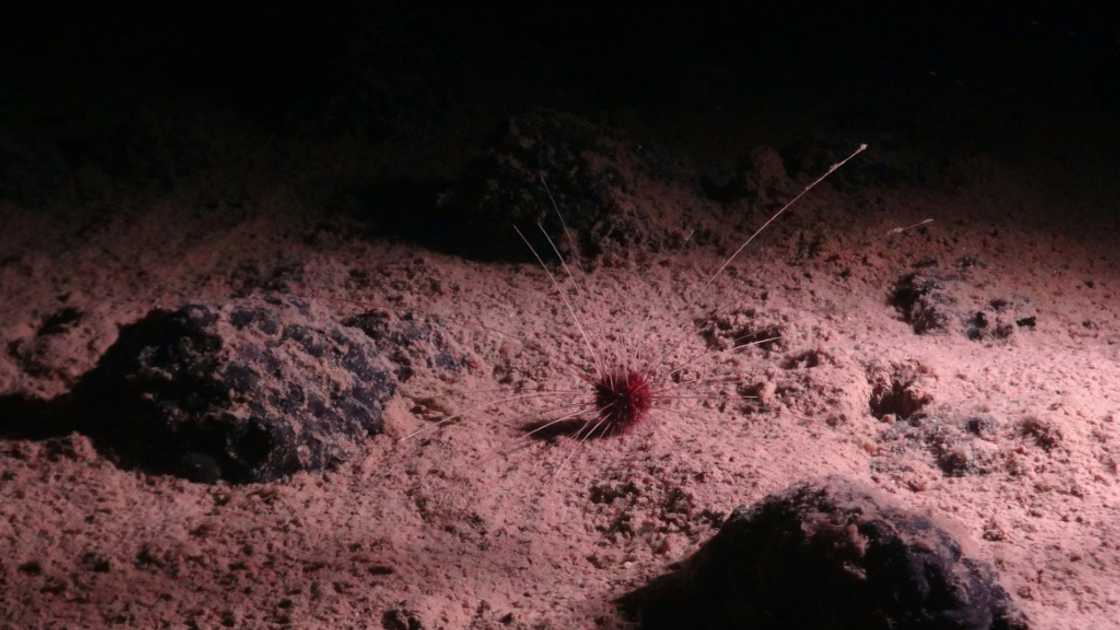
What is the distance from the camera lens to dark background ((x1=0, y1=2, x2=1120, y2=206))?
5754 millimetres

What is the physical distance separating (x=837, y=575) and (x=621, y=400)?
4.82ft

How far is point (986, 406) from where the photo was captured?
9.96 ft

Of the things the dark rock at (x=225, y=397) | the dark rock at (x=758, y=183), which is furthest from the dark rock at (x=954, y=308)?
the dark rock at (x=225, y=397)

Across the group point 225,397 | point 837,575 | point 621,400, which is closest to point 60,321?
point 225,397

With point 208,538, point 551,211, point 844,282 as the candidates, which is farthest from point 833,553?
point 551,211

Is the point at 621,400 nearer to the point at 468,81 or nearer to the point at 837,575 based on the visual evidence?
the point at 837,575

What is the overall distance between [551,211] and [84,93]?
4140mm

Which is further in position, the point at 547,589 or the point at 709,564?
the point at 547,589

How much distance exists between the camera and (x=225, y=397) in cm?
288

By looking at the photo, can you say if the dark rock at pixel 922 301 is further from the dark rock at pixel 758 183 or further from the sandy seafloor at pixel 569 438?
the dark rock at pixel 758 183

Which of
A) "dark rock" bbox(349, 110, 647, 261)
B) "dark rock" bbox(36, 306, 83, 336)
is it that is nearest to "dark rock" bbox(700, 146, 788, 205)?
"dark rock" bbox(349, 110, 647, 261)

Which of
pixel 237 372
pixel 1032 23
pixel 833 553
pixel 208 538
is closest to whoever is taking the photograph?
pixel 833 553

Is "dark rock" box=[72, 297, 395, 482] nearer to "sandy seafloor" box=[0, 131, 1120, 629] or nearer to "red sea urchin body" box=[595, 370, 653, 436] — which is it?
"sandy seafloor" box=[0, 131, 1120, 629]

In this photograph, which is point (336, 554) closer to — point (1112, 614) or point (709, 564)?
point (709, 564)
